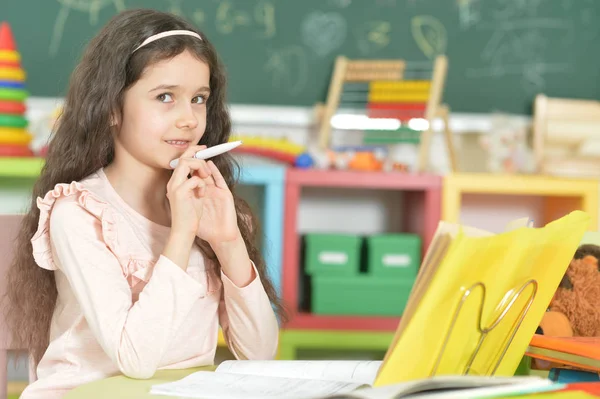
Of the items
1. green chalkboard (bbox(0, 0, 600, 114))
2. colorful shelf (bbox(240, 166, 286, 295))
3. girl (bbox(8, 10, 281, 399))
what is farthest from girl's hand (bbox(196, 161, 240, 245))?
green chalkboard (bbox(0, 0, 600, 114))

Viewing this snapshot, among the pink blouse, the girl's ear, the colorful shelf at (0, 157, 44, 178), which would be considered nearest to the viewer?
the pink blouse

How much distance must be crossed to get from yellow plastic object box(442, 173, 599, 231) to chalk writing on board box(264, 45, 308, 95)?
0.63 m

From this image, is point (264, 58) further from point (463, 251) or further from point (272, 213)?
point (463, 251)

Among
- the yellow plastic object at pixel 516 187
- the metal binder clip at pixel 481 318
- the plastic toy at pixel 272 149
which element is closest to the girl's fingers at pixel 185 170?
the metal binder clip at pixel 481 318

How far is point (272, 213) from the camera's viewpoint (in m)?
2.40

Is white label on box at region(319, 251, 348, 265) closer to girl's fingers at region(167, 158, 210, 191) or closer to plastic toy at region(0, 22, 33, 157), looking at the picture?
plastic toy at region(0, 22, 33, 157)

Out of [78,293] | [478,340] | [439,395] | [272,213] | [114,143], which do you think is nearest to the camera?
[439,395]

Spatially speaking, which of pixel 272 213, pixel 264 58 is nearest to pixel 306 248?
pixel 272 213

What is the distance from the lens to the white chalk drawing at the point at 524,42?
2.83m

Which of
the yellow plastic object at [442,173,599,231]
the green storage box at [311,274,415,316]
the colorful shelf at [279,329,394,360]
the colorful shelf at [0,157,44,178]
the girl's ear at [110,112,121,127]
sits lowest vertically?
the colorful shelf at [279,329,394,360]

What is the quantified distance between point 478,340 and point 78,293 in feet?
1.85

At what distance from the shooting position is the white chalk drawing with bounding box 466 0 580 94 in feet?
9.27

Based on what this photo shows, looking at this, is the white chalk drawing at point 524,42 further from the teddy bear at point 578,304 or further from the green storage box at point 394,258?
the teddy bear at point 578,304

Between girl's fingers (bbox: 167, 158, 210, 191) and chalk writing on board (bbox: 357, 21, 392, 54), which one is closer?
girl's fingers (bbox: 167, 158, 210, 191)
